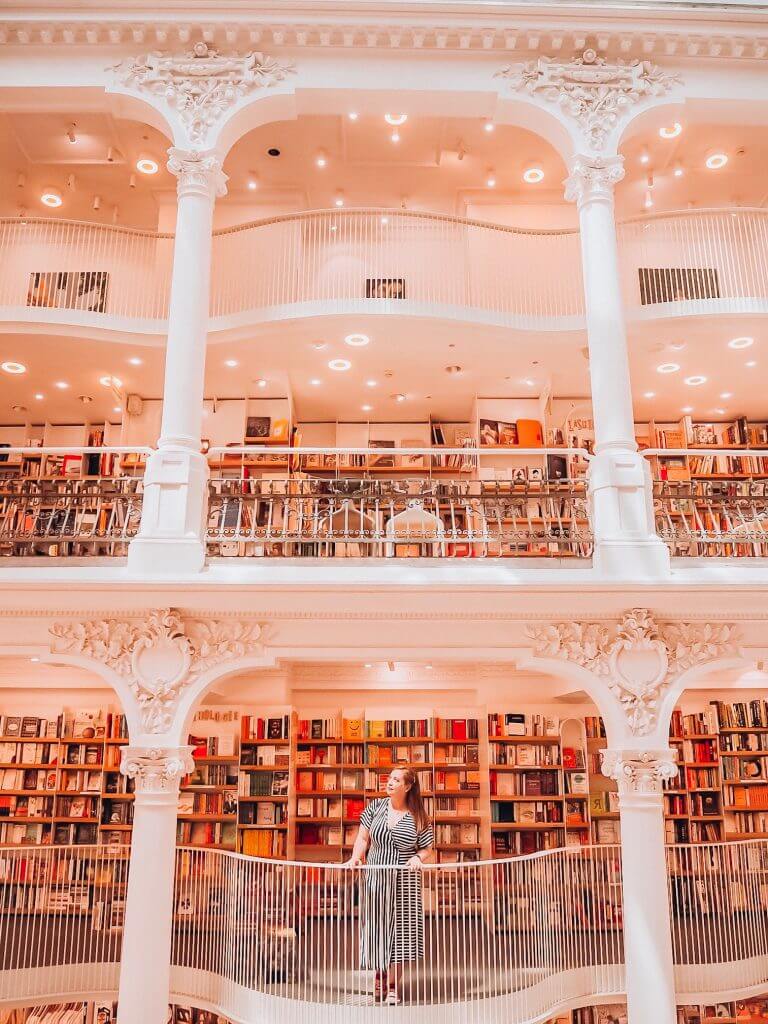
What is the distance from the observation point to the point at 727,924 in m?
6.00

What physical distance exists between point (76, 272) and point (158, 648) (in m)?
4.92

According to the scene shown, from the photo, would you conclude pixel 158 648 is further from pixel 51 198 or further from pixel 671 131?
pixel 671 131

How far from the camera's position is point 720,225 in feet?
27.9

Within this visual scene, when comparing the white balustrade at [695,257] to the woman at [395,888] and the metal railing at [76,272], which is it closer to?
the metal railing at [76,272]

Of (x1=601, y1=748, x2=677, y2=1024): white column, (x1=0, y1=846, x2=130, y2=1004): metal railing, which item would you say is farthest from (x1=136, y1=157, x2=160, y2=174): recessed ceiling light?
(x1=601, y1=748, x2=677, y2=1024): white column

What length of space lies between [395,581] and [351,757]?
355 centimetres

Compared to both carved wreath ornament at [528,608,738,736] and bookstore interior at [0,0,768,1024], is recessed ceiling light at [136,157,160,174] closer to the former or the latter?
bookstore interior at [0,0,768,1024]

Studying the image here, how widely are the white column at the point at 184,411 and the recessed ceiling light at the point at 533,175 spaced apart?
4512mm

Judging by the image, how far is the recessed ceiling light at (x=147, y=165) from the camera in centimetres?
932

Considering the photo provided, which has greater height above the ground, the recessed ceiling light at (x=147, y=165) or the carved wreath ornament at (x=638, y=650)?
the recessed ceiling light at (x=147, y=165)

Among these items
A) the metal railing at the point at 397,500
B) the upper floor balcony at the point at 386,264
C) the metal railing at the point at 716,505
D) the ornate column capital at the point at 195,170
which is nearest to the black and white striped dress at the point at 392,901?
the metal railing at the point at 397,500

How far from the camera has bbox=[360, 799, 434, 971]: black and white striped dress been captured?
5.07 m

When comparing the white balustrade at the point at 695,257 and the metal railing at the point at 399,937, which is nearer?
the metal railing at the point at 399,937

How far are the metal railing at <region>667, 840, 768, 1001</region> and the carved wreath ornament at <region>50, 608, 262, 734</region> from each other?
3848 mm
